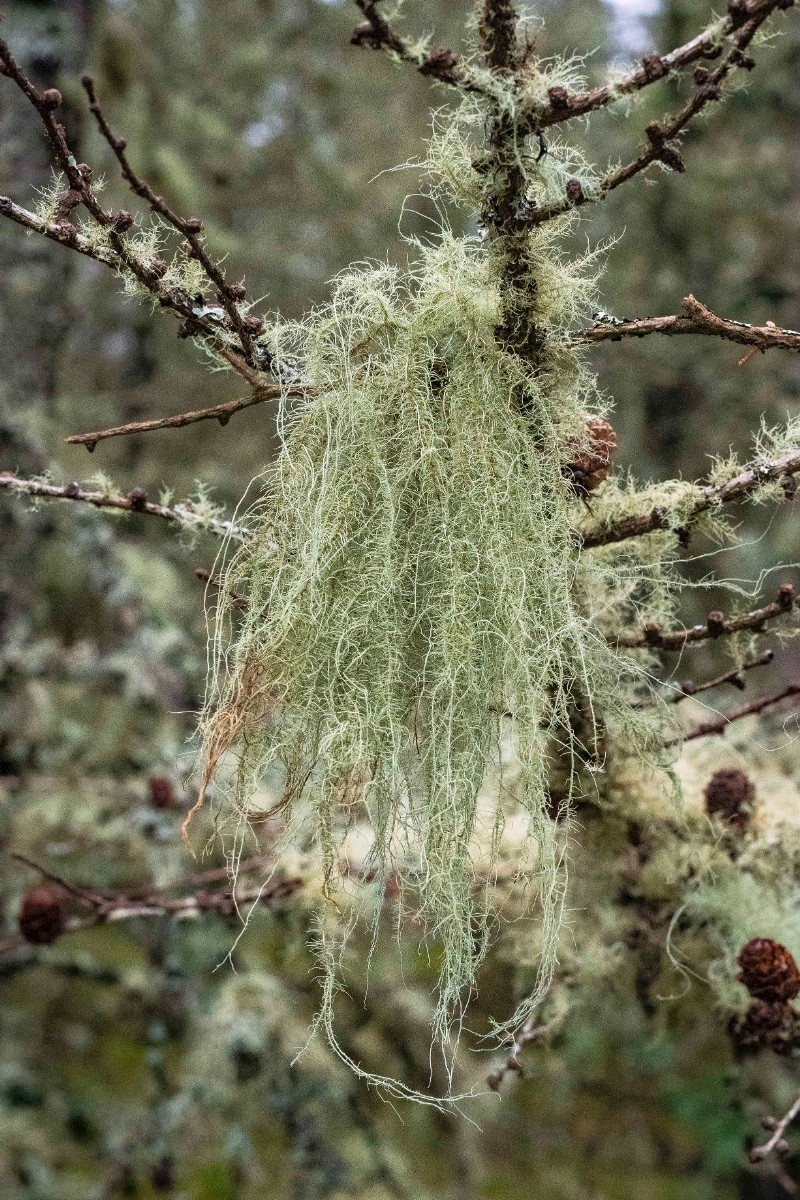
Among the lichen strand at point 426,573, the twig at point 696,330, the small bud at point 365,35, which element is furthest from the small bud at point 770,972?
the small bud at point 365,35

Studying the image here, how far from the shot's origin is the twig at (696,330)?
1.03 meters

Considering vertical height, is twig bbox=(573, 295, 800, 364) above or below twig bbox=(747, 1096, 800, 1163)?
above

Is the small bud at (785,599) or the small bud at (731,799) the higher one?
the small bud at (785,599)

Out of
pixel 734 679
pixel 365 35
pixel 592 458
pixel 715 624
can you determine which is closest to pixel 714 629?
pixel 715 624

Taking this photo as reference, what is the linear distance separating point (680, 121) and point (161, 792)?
5.28 ft

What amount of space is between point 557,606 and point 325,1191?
1.70 metres

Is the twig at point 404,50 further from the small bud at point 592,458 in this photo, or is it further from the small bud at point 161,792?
the small bud at point 161,792

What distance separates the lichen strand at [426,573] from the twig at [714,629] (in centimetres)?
17

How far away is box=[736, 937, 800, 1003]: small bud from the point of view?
135 centimetres

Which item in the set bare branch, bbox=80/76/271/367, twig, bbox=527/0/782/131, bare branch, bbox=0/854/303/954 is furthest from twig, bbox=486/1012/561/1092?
twig, bbox=527/0/782/131

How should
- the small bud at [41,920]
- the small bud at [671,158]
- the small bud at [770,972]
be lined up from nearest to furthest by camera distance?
the small bud at [671,158]
the small bud at [770,972]
the small bud at [41,920]

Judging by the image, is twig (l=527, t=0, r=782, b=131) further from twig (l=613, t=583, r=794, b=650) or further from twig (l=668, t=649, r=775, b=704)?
twig (l=668, t=649, r=775, b=704)

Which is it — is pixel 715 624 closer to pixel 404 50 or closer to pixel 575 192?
pixel 575 192

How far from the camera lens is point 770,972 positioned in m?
1.36
